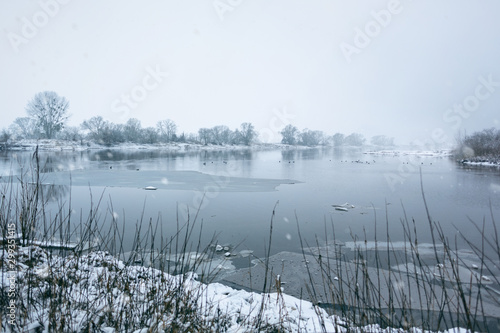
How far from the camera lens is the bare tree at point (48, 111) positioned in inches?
2223

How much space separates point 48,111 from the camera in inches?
2275

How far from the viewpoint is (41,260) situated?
4.20 meters

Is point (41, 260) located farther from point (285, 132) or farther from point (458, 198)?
point (285, 132)

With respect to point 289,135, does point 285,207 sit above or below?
below

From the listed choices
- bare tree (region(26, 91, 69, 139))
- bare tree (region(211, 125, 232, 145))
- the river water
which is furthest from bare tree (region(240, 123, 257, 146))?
A: the river water

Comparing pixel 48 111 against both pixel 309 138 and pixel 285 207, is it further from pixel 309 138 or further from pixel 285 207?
pixel 309 138

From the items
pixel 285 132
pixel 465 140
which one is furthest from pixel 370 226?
pixel 285 132

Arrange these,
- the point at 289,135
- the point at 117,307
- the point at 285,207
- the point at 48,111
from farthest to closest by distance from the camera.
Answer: the point at 289,135
the point at 48,111
the point at 285,207
the point at 117,307

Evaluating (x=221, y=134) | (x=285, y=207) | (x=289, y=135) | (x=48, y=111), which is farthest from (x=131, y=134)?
(x=285, y=207)

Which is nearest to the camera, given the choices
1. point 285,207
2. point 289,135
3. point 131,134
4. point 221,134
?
point 285,207

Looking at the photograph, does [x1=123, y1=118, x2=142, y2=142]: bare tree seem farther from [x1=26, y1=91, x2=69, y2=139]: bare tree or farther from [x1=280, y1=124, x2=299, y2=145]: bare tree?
[x1=280, y1=124, x2=299, y2=145]: bare tree

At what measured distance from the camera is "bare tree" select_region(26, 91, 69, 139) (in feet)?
185

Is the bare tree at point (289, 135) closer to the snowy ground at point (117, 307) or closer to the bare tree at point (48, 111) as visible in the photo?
the bare tree at point (48, 111)

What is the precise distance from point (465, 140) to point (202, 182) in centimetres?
4174
